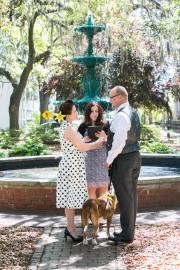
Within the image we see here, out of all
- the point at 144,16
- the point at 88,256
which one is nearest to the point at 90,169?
the point at 88,256

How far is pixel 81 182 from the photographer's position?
416 centimetres

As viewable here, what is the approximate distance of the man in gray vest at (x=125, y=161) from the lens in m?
3.85

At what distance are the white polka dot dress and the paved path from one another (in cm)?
48

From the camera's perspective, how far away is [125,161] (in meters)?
3.90

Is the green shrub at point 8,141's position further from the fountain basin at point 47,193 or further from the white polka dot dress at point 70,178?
the white polka dot dress at point 70,178

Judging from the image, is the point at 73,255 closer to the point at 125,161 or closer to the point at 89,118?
the point at 125,161

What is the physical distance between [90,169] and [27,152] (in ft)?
21.9

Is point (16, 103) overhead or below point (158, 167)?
overhead

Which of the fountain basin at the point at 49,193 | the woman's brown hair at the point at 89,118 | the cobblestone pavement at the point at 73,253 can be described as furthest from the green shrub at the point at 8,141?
the cobblestone pavement at the point at 73,253

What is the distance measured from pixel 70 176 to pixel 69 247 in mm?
823

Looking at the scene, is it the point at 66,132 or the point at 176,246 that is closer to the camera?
the point at 176,246

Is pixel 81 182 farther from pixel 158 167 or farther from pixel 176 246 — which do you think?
pixel 158 167

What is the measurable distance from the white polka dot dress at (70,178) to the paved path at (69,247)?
0.48 meters

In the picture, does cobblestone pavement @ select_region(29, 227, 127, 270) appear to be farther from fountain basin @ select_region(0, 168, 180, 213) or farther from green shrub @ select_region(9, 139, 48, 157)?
green shrub @ select_region(9, 139, 48, 157)
